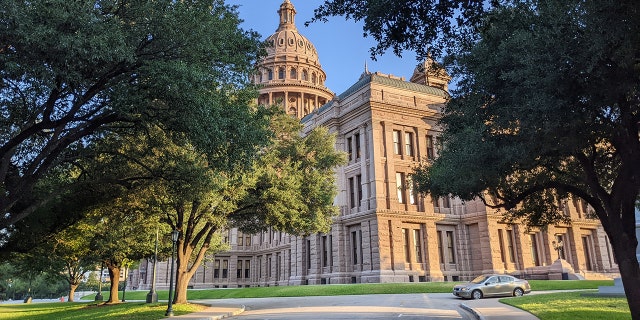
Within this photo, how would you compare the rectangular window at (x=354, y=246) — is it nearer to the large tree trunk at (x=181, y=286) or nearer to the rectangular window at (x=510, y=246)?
the rectangular window at (x=510, y=246)

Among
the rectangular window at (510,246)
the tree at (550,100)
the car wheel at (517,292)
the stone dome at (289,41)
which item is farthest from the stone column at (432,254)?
the stone dome at (289,41)

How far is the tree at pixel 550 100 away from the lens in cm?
957

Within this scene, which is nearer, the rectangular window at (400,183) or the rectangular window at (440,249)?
the rectangular window at (400,183)

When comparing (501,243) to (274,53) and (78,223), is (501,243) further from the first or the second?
(274,53)

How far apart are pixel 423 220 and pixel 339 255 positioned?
9164mm

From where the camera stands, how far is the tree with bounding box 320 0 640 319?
9.57 metres

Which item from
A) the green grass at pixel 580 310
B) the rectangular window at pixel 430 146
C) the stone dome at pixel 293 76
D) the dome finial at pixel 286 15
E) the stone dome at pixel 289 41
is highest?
the dome finial at pixel 286 15

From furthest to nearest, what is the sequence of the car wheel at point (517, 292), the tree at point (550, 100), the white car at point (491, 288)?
Answer: the car wheel at point (517, 292)
the white car at point (491, 288)
the tree at point (550, 100)

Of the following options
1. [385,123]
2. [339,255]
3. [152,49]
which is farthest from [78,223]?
[385,123]

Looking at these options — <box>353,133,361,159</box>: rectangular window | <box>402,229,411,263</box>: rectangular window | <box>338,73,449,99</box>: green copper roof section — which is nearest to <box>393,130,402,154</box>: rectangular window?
<box>353,133,361,159</box>: rectangular window

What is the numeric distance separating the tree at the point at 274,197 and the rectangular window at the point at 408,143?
19.9 metres

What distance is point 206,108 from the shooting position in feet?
41.1

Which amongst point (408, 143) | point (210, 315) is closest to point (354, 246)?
point (408, 143)

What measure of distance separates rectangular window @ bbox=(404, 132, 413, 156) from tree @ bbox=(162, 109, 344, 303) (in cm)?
1988
